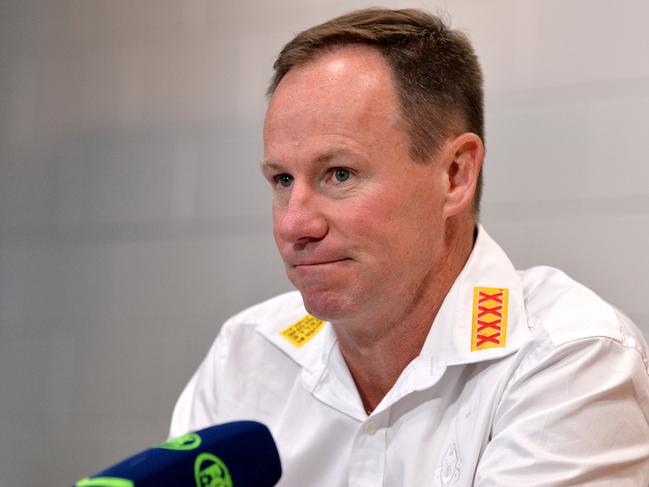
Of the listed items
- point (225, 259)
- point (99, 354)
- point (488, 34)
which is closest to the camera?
point (488, 34)

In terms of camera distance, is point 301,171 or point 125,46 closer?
point 301,171

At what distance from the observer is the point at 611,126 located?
6.25 ft

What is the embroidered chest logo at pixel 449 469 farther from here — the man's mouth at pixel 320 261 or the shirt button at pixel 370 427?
the man's mouth at pixel 320 261

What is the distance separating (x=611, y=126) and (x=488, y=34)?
355 millimetres

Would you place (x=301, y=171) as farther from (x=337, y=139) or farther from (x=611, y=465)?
(x=611, y=465)

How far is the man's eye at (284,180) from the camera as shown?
5.27 ft

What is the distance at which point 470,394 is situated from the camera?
150 cm

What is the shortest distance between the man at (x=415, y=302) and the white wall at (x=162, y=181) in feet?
0.95

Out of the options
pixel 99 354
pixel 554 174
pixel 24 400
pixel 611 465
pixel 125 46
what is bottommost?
pixel 24 400

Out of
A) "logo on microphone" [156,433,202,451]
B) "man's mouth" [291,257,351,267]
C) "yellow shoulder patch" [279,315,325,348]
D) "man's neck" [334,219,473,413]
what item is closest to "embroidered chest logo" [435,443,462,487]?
"man's neck" [334,219,473,413]

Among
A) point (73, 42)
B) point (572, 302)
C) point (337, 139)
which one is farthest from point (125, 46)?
point (572, 302)

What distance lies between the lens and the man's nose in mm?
1496

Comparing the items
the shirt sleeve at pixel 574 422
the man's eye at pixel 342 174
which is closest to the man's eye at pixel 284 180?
the man's eye at pixel 342 174

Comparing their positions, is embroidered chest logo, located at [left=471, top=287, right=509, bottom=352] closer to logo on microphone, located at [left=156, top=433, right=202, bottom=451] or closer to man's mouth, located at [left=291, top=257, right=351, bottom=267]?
man's mouth, located at [left=291, top=257, right=351, bottom=267]
